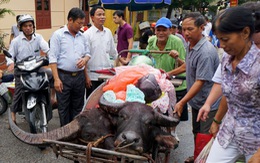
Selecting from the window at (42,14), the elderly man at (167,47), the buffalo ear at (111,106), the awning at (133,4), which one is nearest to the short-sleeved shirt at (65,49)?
the elderly man at (167,47)

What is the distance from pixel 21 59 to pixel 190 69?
256 centimetres

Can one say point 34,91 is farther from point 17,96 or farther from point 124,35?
point 124,35

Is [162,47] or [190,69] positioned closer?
[190,69]

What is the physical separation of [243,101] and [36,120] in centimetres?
310

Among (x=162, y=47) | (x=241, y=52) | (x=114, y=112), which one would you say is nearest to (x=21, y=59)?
(x=162, y=47)

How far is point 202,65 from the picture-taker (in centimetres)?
323

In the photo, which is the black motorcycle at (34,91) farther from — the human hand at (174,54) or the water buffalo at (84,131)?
the human hand at (174,54)

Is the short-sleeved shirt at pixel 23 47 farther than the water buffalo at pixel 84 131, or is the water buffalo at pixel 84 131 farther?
the short-sleeved shirt at pixel 23 47

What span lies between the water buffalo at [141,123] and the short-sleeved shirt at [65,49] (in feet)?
5.44

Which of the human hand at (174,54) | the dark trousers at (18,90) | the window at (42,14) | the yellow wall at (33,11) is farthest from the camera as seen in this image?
the window at (42,14)

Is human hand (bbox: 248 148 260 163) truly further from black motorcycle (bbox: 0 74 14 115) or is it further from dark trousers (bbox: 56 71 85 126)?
black motorcycle (bbox: 0 74 14 115)

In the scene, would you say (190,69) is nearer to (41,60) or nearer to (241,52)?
(241,52)

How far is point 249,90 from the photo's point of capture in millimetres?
1993

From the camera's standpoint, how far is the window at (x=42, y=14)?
13578 mm
